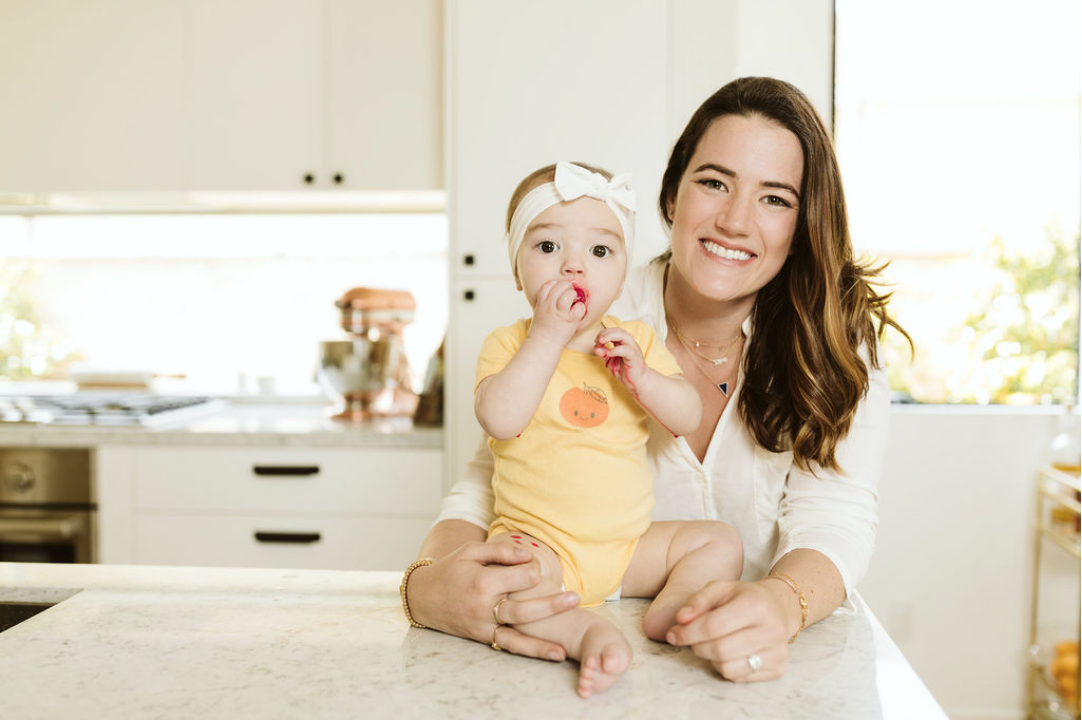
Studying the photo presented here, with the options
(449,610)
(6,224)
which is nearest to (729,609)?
(449,610)

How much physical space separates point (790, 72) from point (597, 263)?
1723 millimetres

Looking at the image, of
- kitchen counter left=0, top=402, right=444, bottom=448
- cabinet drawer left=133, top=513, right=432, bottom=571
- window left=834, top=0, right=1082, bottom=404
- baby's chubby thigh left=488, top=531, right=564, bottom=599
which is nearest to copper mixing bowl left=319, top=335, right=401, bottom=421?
kitchen counter left=0, top=402, right=444, bottom=448

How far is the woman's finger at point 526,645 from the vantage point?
75 cm

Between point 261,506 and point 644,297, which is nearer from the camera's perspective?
point 644,297

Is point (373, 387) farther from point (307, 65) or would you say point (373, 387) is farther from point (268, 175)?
point (307, 65)

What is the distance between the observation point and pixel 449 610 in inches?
31.8

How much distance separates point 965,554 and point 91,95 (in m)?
3.26

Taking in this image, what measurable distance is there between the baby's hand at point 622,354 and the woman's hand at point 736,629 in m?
0.25

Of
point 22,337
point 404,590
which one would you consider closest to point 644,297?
point 404,590

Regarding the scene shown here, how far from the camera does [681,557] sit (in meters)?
0.92

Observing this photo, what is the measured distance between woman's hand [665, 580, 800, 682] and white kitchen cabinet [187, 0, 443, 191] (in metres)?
2.05

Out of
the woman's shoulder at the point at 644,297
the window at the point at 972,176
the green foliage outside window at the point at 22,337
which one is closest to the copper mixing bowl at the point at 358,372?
the green foliage outside window at the point at 22,337

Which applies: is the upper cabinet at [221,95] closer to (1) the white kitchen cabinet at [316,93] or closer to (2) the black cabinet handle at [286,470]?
(1) the white kitchen cabinet at [316,93]

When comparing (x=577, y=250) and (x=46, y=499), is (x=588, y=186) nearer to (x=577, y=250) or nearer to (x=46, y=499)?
(x=577, y=250)
